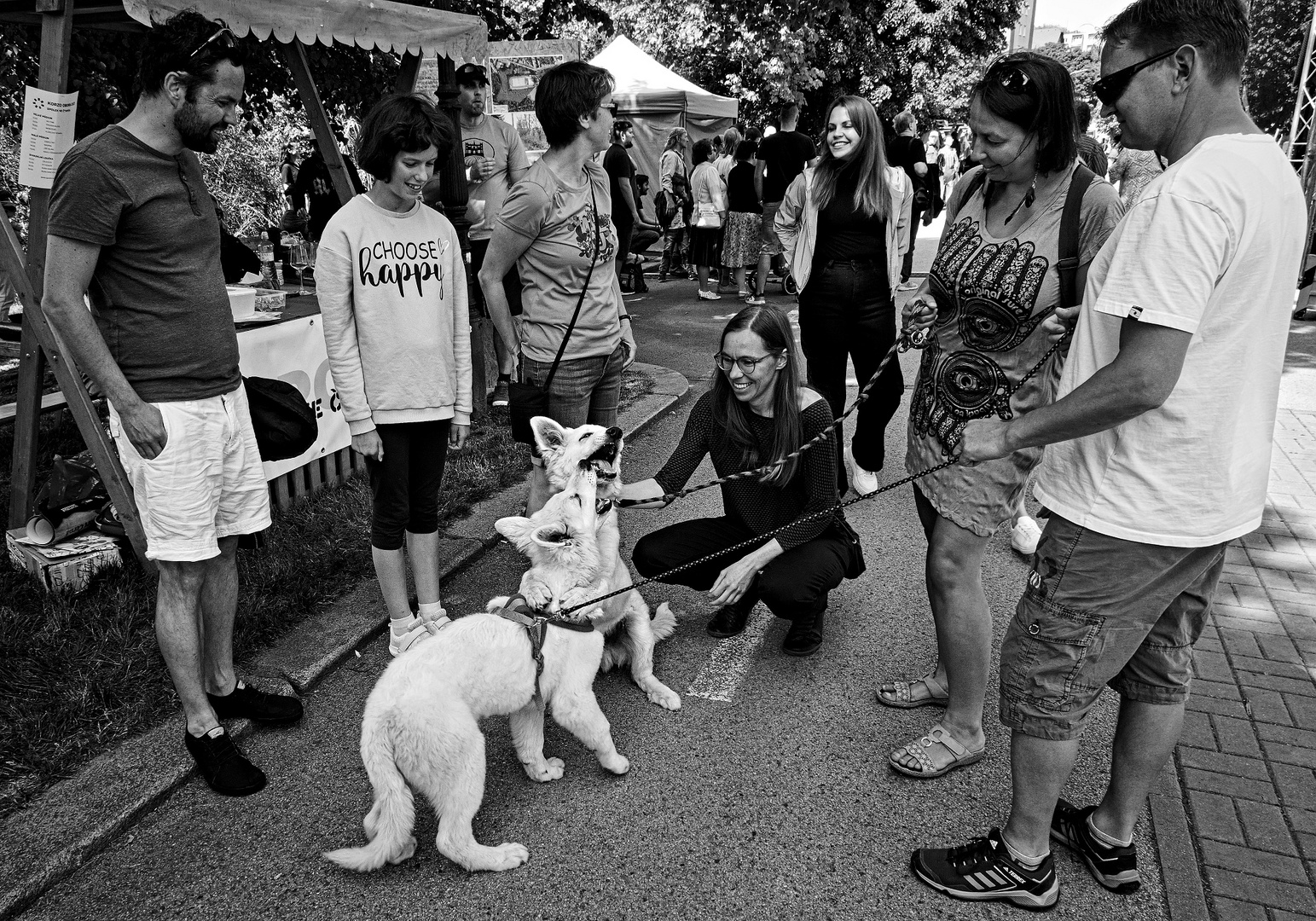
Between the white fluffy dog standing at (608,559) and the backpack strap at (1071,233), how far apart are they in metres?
1.62

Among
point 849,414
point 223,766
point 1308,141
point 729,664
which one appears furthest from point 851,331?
point 1308,141

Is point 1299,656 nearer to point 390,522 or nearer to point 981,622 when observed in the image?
point 981,622

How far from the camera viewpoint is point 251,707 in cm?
326

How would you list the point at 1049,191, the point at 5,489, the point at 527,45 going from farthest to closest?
the point at 527,45 → the point at 5,489 → the point at 1049,191

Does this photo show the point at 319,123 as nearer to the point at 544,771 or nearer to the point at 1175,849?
the point at 544,771

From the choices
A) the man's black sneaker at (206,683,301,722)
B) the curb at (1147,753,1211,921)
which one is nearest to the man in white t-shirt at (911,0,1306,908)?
the curb at (1147,753,1211,921)

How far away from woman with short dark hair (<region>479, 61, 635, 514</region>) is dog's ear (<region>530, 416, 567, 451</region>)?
0.68 feet

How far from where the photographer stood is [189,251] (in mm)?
2807

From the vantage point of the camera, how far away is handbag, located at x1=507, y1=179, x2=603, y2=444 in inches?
Answer: 155

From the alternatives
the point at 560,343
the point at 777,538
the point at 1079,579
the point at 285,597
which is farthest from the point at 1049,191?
the point at 285,597

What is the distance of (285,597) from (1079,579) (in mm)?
3460

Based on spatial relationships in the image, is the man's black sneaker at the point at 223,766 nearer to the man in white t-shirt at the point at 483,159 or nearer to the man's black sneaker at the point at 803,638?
the man's black sneaker at the point at 803,638

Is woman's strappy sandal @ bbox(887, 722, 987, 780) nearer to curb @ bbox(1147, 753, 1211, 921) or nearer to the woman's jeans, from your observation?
curb @ bbox(1147, 753, 1211, 921)

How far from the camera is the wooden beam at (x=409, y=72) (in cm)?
639
